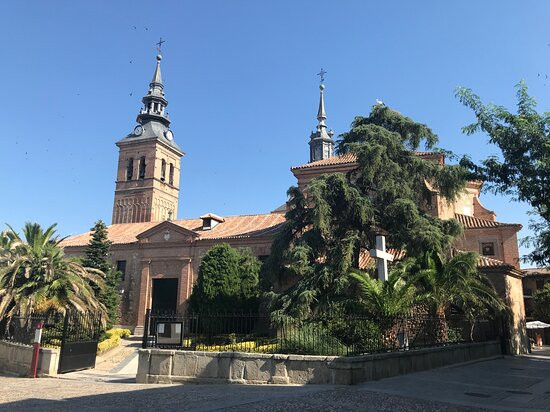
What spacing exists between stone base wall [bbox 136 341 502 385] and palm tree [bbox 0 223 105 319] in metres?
7.63

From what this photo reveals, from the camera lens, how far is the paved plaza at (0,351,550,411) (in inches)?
304

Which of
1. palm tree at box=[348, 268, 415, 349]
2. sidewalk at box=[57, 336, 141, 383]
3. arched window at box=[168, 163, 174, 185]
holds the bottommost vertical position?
sidewalk at box=[57, 336, 141, 383]

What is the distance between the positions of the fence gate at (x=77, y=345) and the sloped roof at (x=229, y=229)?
1498cm

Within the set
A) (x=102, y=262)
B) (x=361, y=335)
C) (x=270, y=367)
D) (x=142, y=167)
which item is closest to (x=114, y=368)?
(x=270, y=367)

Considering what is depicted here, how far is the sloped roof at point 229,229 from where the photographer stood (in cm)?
3161

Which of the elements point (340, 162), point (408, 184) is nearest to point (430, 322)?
point (408, 184)

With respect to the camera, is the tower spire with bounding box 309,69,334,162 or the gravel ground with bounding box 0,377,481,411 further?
the tower spire with bounding box 309,69,334,162

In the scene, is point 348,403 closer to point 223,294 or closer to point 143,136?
point 223,294

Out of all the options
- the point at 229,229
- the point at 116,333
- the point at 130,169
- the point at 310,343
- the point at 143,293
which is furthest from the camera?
the point at 130,169

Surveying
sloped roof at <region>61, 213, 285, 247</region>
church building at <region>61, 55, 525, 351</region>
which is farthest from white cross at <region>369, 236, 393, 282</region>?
sloped roof at <region>61, 213, 285, 247</region>

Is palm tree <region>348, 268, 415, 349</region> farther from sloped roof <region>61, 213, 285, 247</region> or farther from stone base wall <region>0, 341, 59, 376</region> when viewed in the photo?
sloped roof <region>61, 213, 285, 247</region>

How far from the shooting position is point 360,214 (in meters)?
19.4

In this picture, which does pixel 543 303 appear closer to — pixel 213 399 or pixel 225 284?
pixel 225 284

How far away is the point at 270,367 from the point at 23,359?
9.88m
